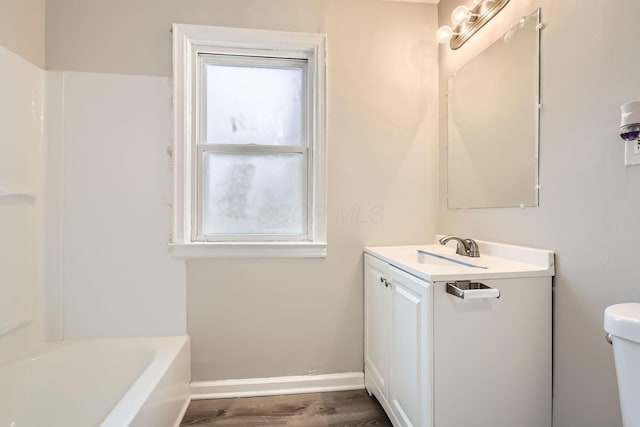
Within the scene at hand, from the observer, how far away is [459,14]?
5.19 ft

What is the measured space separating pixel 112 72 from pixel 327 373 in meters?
2.15

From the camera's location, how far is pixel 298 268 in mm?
1791

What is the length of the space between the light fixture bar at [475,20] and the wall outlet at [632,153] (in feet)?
2.93

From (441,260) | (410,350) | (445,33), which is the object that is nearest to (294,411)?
(410,350)

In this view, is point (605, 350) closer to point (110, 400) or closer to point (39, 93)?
point (110, 400)

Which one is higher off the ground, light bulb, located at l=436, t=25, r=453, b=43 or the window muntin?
light bulb, located at l=436, t=25, r=453, b=43

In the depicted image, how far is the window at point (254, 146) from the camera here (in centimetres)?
175

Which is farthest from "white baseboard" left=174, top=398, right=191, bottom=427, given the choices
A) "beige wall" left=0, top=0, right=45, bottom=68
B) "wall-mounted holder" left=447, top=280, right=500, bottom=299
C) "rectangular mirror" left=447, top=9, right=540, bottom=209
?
"beige wall" left=0, top=0, right=45, bottom=68

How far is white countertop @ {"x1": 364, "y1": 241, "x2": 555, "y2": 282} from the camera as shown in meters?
1.08

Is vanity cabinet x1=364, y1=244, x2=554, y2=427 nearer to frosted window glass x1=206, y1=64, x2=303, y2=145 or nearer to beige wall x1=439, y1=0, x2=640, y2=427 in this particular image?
beige wall x1=439, y1=0, x2=640, y2=427

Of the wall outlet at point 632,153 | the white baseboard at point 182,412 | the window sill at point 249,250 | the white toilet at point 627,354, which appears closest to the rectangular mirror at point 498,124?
the wall outlet at point 632,153

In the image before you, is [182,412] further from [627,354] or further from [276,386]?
[627,354]

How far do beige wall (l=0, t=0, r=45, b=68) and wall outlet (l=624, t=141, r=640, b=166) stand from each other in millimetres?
2535

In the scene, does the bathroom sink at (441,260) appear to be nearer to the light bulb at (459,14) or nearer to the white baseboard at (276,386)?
the white baseboard at (276,386)
